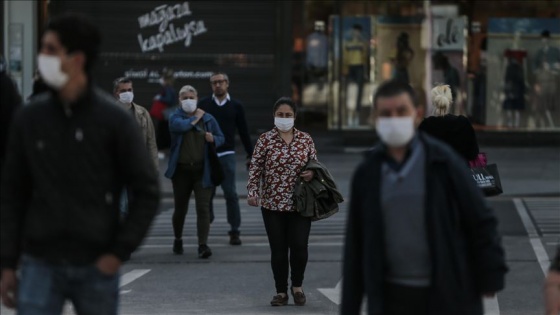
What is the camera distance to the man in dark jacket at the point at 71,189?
5609 millimetres

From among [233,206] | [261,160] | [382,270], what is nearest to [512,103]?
[233,206]

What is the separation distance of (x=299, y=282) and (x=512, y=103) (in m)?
16.5

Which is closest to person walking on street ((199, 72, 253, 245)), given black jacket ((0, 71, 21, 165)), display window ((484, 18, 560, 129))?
black jacket ((0, 71, 21, 165))

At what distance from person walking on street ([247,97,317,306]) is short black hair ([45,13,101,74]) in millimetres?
5234

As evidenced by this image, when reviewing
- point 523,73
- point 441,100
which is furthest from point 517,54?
point 441,100

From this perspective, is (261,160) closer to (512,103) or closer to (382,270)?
(382,270)

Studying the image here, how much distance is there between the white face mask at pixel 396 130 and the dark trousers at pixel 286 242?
503cm

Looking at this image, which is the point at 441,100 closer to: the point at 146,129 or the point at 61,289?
the point at 146,129

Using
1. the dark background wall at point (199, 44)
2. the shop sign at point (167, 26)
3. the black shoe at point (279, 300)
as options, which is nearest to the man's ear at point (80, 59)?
the black shoe at point (279, 300)

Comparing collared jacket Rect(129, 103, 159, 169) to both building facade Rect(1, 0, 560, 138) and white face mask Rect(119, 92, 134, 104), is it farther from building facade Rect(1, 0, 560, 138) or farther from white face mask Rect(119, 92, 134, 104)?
building facade Rect(1, 0, 560, 138)

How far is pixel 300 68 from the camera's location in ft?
86.3

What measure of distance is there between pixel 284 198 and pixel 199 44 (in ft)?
51.6

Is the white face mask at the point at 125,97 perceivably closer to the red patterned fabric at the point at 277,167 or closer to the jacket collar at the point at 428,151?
the red patterned fabric at the point at 277,167

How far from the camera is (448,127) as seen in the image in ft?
35.0
